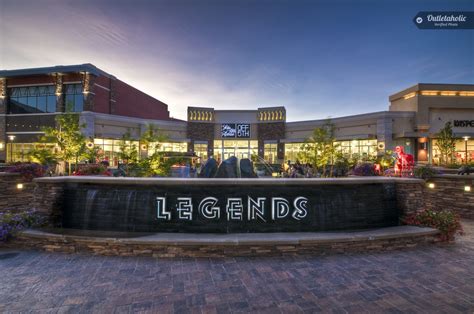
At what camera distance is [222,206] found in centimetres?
552

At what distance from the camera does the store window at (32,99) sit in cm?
2895

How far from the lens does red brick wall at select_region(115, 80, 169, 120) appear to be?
34062 mm

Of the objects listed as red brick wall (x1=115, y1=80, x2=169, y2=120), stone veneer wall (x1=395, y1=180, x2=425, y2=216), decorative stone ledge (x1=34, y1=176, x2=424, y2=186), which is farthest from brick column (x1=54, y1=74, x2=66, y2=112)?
stone veneer wall (x1=395, y1=180, x2=425, y2=216)

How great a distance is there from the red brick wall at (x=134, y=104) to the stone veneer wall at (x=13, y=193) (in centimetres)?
2632

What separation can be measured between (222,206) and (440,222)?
17.9ft

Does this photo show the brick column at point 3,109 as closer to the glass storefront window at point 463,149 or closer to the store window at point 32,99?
the store window at point 32,99

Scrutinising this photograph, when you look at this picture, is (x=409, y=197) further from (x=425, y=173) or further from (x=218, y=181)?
(x=218, y=181)

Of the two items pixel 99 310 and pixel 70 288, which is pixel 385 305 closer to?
pixel 99 310

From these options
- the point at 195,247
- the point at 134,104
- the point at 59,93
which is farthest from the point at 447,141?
the point at 59,93

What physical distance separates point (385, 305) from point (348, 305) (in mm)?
519

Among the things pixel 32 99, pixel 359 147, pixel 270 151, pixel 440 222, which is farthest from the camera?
pixel 270 151

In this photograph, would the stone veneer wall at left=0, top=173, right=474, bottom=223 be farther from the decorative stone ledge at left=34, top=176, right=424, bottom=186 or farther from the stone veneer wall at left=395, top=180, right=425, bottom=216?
the decorative stone ledge at left=34, top=176, right=424, bottom=186

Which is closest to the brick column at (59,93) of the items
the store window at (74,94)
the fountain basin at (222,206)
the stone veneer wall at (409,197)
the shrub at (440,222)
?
the store window at (74,94)

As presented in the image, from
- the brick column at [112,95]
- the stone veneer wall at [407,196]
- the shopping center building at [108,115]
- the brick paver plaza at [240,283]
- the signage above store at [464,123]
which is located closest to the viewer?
the brick paver plaza at [240,283]
